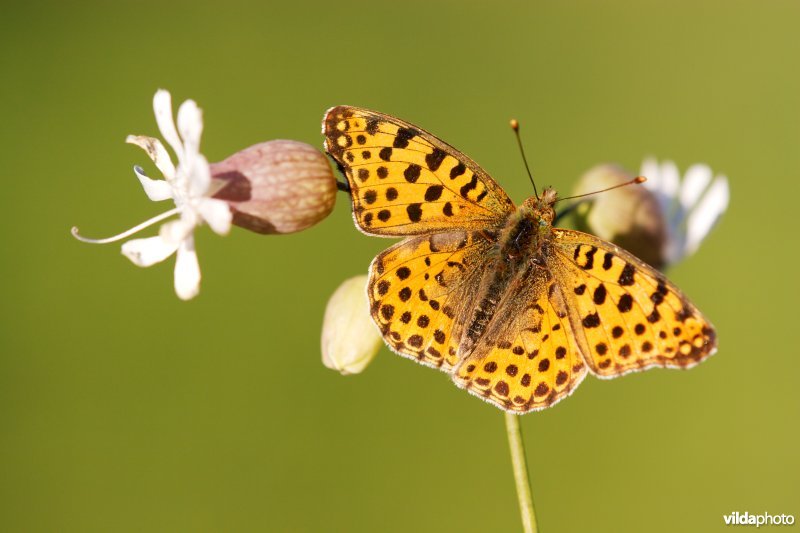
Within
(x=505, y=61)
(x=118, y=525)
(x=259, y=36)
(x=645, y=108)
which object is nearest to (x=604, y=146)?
(x=645, y=108)

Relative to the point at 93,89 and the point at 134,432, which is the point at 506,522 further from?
the point at 93,89

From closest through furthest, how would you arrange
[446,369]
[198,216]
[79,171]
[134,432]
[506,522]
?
1. [198,216]
2. [446,369]
3. [506,522]
4. [134,432]
5. [79,171]

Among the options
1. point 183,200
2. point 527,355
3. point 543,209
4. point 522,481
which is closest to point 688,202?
point 543,209

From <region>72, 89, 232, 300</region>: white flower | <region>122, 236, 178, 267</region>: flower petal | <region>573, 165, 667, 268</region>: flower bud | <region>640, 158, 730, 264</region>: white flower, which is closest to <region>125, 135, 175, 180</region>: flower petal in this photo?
<region>72, 89, 232, 300</region>: white flower

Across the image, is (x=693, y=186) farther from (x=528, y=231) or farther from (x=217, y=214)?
(x=217, y=214)

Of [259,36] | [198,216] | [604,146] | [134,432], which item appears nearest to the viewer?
[198,216]

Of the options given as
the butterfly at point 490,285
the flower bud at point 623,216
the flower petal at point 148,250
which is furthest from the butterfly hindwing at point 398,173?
the flower bud at point 623,216
